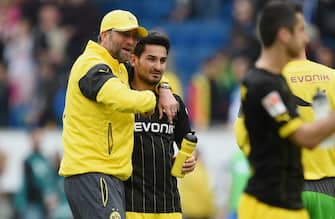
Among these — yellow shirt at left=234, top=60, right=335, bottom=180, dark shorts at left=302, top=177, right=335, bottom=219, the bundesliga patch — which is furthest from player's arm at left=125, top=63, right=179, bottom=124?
the bundesliga patch

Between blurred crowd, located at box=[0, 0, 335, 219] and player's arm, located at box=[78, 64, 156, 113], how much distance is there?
25.2 ft

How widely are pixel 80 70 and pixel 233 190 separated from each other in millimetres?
6291

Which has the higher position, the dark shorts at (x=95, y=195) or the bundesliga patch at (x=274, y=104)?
the bundesliga patch at (x=274, y=104)

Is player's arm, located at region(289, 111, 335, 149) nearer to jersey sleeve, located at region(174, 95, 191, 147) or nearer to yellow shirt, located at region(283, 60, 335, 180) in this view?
yellow shirt, located at region(283, 60, 335, 180)

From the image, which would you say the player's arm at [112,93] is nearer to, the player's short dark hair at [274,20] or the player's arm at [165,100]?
the player's arm at [165,100]

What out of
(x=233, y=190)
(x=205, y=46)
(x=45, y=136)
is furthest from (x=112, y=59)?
(x=205, y=46)

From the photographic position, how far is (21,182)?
18.0 metres

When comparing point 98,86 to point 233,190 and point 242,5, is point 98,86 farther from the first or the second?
point 242,5

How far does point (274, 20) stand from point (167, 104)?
6.93ft

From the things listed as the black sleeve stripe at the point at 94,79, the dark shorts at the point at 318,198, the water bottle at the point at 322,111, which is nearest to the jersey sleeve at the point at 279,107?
the water bottle at the point at 322,111

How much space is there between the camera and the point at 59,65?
19.1 metres

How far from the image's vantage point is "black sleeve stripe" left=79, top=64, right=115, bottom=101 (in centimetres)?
929

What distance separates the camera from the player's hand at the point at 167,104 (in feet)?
32.5

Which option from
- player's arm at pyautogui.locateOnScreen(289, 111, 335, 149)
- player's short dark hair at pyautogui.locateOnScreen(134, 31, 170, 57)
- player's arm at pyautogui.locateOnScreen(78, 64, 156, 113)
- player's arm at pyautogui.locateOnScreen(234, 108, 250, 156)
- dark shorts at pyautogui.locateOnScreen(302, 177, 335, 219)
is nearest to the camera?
player's arm at pyautogui.locateOnScreen(289, 111, 335, 149)
